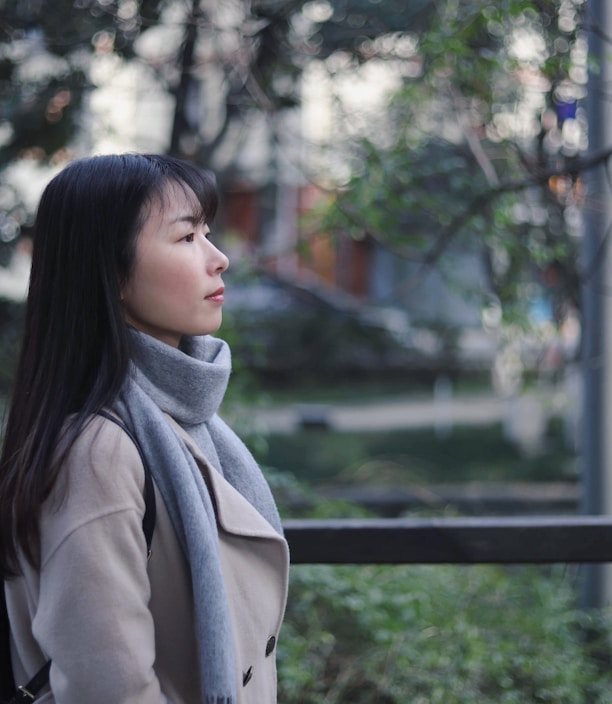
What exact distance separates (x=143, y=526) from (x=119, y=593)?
0.13 meters

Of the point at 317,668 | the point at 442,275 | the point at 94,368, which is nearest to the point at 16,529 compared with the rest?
the point at 94,368

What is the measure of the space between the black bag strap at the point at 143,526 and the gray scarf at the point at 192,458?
0.7 inches

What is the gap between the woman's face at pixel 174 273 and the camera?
1.67 meters

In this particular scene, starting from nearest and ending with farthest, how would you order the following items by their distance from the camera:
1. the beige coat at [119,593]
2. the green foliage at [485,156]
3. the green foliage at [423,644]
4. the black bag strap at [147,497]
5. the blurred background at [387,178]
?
1. the beige coat at [119,593]
2. the black bag strap at [147,497]
3. the green foliage at [423,644]
4. the blurred background at [387,178]
5. the green foliage at [485,156]

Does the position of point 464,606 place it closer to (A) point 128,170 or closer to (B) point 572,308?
(B) point 572,308

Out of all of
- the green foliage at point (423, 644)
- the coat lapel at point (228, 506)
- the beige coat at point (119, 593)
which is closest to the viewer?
the beige coat at point (119, 593)

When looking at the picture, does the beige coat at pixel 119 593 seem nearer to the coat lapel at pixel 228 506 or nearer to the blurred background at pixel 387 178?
the coat lapel at pixel 228 506

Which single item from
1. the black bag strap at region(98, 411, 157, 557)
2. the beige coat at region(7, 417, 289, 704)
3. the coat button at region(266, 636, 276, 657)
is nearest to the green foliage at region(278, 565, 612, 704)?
the coat button at region(266, 636, 276, 657)

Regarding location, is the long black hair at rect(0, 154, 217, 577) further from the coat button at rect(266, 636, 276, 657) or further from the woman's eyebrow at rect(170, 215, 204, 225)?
the coat button at rect(266, 636, 276, 657)

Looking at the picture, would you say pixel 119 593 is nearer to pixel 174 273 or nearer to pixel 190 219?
pixel 174 273

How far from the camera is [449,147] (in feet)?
19.3

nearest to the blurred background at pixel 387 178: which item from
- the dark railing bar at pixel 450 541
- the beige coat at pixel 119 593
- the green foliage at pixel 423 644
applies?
the green foliage at pixel 423 644

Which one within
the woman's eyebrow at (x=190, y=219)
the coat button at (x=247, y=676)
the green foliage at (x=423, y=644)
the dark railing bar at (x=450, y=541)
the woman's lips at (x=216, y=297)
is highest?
the woman's eyebrow at (x=190, y=219)

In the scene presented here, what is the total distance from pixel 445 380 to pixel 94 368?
19918mm
